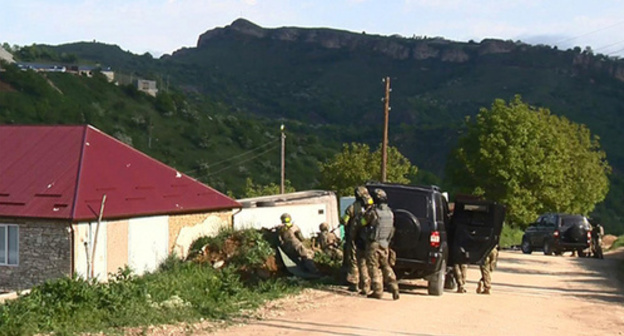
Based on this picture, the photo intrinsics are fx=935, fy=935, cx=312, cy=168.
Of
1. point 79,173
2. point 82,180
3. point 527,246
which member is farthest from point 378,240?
point 527,246

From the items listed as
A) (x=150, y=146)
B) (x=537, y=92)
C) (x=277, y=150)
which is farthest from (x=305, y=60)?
(x=150, y=146)

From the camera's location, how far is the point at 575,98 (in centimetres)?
12188

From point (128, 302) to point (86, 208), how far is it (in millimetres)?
7790

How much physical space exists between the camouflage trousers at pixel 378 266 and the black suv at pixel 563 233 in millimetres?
22814

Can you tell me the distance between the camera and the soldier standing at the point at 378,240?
635 inches

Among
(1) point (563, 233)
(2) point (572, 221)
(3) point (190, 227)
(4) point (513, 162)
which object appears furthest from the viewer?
(4) point (513, 162)

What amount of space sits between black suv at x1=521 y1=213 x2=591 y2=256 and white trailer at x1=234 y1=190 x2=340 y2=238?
991cm

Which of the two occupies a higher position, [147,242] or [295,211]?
[295,211]

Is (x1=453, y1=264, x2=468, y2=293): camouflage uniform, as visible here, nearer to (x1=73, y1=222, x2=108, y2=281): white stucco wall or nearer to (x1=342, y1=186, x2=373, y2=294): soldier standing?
(x1=342, y1=186, x2=373, y2=294): soldier standing

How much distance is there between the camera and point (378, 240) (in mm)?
16172

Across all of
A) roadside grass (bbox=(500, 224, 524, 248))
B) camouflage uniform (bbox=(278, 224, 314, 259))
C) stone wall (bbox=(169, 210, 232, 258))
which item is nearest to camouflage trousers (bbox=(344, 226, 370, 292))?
camouflage uniform (bbox=(278, 224, 314, 259))

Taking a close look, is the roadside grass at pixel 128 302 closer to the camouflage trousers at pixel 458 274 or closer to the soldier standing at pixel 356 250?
the soldier standing at pixel 356 250

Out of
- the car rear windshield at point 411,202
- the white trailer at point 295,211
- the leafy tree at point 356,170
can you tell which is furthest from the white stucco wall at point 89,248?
the leafy tree at point 356,170

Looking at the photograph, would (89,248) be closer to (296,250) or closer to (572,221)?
(296,250)
